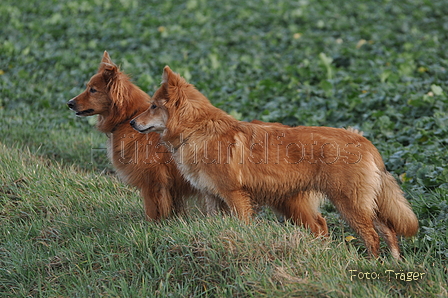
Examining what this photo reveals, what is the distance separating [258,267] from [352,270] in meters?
0.77

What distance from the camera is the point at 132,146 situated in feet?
17.8

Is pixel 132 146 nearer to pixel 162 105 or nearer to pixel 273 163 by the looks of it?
pixel 162 105

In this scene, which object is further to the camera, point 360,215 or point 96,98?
point 96,98

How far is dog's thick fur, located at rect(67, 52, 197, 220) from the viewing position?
17.5 feet

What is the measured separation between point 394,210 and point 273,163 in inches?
49.0

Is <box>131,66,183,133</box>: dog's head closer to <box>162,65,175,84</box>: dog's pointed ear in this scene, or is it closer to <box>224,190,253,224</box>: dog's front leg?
<box>162,65,175,84</box>: dog's pointed ear

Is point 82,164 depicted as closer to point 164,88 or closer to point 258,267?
point 164,88

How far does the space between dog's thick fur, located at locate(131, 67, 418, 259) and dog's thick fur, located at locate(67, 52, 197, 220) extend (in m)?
0.35

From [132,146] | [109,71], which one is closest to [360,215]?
[132,146]

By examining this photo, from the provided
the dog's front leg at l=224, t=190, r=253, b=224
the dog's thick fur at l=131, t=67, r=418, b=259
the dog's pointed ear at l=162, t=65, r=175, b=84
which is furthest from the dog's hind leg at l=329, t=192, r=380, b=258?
the dog's pointed ear at l=162, t=65, r=175, b=84

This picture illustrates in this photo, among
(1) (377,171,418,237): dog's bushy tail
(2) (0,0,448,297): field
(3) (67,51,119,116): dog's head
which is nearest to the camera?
(2) (0,0,448,297): field

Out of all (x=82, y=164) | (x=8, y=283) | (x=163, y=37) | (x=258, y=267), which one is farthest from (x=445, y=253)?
(x=163, y=37)

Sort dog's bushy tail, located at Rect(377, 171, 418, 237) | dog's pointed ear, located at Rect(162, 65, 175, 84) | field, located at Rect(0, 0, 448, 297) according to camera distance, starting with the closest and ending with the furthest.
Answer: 1. field, located at Rect(0, 0, 448, 297)
2. dog's pointed ear, located at Rect(162, 65, 175, 84)
3. dog's bushy tail, located at Rect(377, 171, 418, 237)

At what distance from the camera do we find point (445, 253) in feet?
15.5
